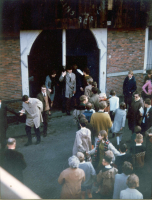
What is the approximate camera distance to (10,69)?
9.38 metres

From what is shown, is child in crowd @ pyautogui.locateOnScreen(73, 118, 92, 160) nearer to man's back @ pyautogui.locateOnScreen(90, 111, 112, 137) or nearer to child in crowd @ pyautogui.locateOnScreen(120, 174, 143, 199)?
man's back @ pyautogui.locateOnScreen(90, 111, 112, 137)

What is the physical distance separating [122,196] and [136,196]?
20 cm

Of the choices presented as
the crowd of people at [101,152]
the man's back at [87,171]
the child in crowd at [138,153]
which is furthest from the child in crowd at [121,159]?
the man's back at [87,171]

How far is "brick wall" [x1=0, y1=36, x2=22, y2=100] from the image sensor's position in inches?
363

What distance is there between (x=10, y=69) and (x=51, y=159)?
4.24m

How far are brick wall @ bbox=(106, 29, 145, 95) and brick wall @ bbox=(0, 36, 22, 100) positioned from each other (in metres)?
4.00

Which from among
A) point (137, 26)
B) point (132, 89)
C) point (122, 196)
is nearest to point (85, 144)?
point (122, 196)

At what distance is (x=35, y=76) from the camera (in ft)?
42.7

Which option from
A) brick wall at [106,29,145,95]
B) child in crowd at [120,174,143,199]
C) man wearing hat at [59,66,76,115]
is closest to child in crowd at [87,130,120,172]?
child in crowd at [120,174,143,199]

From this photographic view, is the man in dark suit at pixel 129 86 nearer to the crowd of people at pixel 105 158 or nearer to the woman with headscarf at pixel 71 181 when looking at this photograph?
the crowd of people at pixel 105 158

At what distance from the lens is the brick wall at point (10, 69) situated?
9227 mm

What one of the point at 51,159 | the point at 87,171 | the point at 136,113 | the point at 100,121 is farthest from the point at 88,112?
the point at 87,171

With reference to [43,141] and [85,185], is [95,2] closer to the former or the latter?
[43,141]

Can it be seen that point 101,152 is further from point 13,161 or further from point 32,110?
point 32,110
